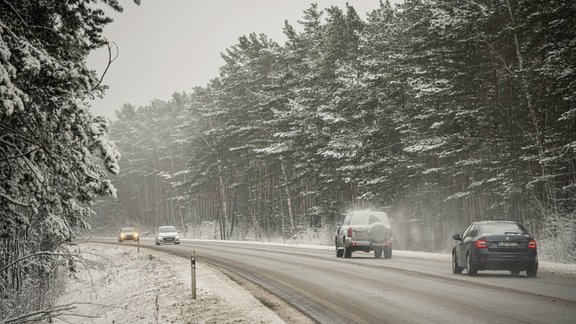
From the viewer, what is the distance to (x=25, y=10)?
25.9 ft

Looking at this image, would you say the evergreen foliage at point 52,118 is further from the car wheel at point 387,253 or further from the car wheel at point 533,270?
the car wheel at point 387,253

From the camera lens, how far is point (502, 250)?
589 inches

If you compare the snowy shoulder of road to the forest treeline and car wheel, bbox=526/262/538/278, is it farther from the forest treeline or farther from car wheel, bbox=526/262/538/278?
the forest treeline

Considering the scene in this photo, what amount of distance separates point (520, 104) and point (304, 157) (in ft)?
55.8

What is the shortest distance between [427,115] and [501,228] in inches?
536

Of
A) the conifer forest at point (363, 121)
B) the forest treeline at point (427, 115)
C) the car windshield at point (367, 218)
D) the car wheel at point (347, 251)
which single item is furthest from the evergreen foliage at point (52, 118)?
the forest treeline at point (427, 115)

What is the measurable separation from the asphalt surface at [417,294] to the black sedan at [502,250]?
0.36 meters

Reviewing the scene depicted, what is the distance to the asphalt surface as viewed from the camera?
8.97 metres

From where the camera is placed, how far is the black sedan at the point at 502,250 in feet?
48.8

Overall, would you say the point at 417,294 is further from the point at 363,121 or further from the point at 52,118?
the point at 363,121

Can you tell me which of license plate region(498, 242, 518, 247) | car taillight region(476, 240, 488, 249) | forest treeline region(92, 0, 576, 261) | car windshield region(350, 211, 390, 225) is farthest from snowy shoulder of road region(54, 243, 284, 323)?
forest treeline region(92, 0, 576, 261)

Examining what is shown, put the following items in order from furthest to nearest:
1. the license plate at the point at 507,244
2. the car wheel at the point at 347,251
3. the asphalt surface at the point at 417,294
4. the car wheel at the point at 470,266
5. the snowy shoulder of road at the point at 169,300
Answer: the car wheel at the point at 347,251, the car wheel at the point at 470,266, the license plate at the point at 507,244, the snowy shoulder of road at the point at 169,300, the asphalt surface at the point at 417,294

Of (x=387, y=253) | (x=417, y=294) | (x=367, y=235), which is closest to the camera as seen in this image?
(x=417, y=294)

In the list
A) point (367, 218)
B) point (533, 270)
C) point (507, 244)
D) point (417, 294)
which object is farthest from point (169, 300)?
point (367, 218)
